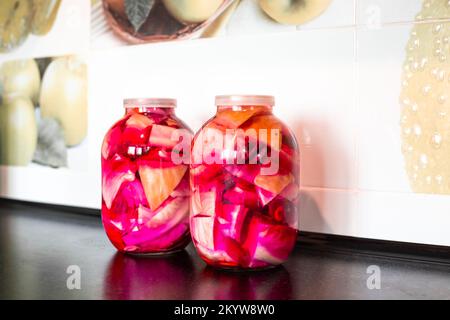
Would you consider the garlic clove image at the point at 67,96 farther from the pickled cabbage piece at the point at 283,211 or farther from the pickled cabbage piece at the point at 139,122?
the pickled cabbage piece at the point at 283,211

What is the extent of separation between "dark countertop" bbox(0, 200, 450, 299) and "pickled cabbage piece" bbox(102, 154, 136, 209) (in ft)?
0.35

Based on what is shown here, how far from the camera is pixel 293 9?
947 mm

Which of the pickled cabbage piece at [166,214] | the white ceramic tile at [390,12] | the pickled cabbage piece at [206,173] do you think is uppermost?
the white ceramic tile at [390,12]

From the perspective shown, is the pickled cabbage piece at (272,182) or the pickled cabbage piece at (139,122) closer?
the pickled cabbage piece at (272,182)

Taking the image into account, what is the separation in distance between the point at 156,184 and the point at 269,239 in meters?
0.20

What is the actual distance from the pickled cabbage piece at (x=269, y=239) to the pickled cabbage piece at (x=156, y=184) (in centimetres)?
17

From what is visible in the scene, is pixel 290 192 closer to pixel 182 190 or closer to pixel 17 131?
pixel 182 190

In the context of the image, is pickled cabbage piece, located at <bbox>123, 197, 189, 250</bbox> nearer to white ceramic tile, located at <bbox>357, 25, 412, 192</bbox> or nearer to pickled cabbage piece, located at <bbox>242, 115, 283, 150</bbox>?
pickled cabbage piece, located at <bbox>242, 115, 283, 150</bbox>

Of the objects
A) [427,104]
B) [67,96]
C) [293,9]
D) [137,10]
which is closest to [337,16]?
[293,9]

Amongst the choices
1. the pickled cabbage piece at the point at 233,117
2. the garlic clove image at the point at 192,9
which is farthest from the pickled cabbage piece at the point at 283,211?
the garlic clove image at the point at 192,9

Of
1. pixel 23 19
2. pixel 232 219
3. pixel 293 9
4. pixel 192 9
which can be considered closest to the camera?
pixel 232 219

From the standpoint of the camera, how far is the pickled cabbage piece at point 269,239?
2.40 feet

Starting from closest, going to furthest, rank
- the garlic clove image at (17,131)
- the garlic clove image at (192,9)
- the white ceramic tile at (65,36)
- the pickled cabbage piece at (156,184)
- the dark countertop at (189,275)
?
the dark countertop at (189,275)
the pickled cabbage piece at (156,184)
the garlic clove image at (192,9)
the white ceramic tile at (65,36)
the garlic clove image at (17,131)

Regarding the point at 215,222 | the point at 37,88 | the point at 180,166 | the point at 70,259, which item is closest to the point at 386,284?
the point at 215,222
